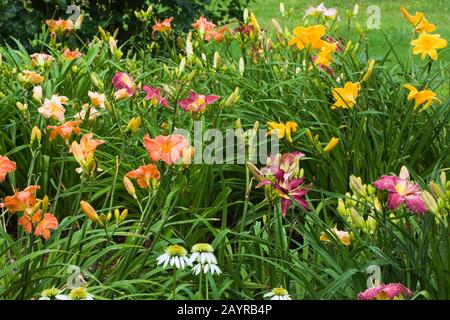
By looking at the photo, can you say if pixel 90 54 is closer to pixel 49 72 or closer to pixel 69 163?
pixel 49 72

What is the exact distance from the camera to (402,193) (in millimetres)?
2521

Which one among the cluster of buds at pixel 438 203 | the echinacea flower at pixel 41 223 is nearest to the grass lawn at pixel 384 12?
the cluster of buds at pixel 438 203

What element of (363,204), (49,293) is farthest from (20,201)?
(363,204)

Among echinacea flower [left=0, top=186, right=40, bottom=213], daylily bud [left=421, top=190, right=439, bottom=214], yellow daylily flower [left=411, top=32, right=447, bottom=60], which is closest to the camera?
daylily bud [left=421, top=190, right=439, bottom=214]

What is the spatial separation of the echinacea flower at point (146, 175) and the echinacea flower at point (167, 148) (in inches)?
1.7

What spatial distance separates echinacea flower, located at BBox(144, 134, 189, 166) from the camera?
101 inches

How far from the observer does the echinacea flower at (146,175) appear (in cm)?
259

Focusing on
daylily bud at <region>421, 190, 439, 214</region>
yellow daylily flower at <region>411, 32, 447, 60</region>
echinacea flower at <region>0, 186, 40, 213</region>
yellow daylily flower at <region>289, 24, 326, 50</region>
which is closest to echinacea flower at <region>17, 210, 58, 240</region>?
echinacea flower at <region>0, 186, 40, 213</region>

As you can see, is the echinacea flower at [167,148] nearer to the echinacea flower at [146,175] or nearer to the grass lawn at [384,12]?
the echinacea flower at [146,175]

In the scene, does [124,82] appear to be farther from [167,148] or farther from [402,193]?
[402,193]

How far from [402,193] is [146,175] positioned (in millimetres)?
751

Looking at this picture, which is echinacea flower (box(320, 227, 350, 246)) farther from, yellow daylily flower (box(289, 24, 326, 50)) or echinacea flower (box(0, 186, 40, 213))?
yellow daylily flower (box(289, 24, 326, 50))

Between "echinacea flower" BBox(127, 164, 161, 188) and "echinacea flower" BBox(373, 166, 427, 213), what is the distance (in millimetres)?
646
